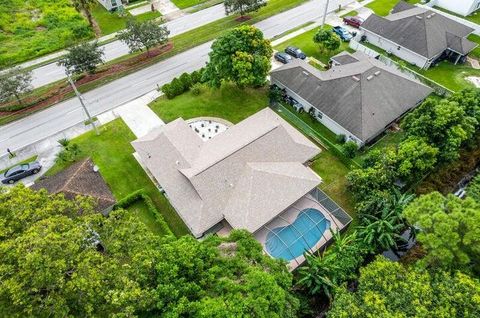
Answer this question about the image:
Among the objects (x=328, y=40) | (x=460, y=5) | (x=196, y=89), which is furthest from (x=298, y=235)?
(x=460, y=5)

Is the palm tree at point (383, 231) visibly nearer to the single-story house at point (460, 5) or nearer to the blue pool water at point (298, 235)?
the blue pool water at point (298, 235)

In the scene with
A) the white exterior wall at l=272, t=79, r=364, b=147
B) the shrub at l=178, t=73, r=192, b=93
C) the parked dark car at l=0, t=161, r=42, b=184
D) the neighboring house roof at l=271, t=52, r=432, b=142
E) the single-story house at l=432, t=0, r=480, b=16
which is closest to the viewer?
the parked dark car at l=0, t=161, r=42, b=184

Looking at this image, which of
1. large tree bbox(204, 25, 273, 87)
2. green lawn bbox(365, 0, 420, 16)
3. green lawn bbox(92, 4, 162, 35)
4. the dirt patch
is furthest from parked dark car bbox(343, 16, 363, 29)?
green lawn bbox(92, 4, 162, 35)

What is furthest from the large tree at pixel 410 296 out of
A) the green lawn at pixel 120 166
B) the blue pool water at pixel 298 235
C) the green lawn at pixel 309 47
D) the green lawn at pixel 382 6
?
the green lawn at pixel 382 6

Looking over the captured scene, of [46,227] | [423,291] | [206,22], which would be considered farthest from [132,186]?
[206,22]

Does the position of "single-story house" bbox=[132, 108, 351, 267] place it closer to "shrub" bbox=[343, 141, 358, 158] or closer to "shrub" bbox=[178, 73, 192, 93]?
"shrub" bbox=[343, 141, 358, 158]
